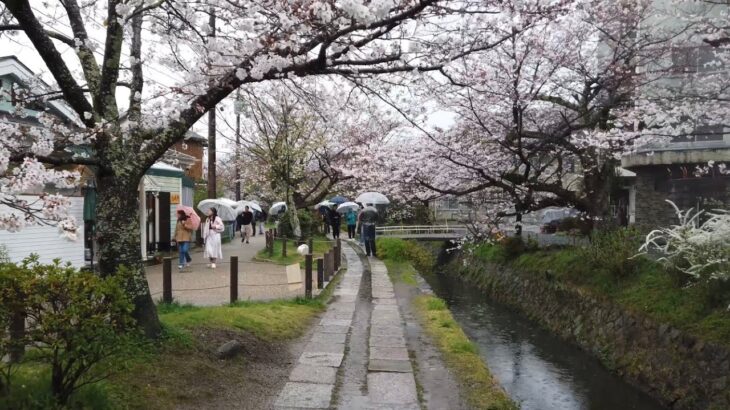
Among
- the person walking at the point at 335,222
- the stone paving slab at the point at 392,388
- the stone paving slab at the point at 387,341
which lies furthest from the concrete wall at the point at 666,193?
the stone paving slab at the point at 392,388

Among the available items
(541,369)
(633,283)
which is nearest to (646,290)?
(633,283)

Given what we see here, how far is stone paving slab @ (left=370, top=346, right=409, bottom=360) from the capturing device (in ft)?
23.9

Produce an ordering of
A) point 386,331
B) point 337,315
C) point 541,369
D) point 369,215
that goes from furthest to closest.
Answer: point 369,215 → point 541,369 → point 337,315 → point 386,331

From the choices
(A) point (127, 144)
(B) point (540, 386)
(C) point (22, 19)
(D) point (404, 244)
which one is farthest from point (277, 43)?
(D) point (404, 244)

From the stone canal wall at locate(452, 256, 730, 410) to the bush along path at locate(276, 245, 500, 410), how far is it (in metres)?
3.75

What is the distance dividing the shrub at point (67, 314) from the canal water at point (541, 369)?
6.15 metres

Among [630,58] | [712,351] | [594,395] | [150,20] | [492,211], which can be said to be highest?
[630,58]

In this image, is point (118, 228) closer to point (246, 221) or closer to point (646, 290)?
point (646, 290)

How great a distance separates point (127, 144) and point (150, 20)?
228cm

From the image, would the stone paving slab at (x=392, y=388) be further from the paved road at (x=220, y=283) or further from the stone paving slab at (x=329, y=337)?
the paved road at (x=220, y=283)

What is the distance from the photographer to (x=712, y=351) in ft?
25.6

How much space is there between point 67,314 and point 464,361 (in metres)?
5.10

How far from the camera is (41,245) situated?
11469mm

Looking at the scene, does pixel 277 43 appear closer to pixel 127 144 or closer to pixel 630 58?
pixel 127 144
